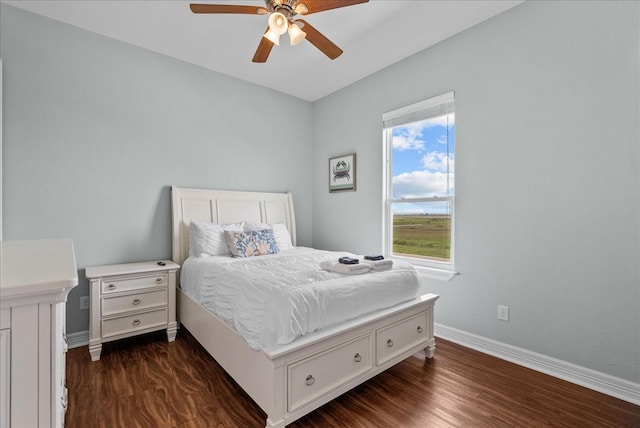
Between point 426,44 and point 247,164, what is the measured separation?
2.37 m

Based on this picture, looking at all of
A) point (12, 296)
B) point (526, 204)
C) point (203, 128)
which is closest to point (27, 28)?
point (203, 128)

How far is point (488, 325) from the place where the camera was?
8.45 feet

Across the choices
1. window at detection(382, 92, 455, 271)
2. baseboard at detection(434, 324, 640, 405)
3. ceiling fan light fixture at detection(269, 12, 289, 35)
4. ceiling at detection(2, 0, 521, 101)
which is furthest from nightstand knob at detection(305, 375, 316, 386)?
ceiling at detection(2, 0, 521, 101)

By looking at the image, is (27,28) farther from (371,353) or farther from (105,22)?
(371,353)

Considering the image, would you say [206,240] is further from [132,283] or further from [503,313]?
[503,313]

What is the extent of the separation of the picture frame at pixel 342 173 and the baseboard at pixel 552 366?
6.38ft

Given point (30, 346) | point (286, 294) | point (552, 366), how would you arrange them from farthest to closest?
point (552, 366) < point (286, 294) < point (30, 346)

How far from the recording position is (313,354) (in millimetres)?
1678

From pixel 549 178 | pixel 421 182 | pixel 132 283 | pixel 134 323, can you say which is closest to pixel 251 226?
pixel 132 283

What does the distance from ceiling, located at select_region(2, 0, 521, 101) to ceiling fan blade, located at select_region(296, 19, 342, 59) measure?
41 cm

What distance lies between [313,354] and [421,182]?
2156 mm

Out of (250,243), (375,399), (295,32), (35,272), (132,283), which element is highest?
(295,32)

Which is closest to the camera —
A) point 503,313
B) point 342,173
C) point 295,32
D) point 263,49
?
point 295,32

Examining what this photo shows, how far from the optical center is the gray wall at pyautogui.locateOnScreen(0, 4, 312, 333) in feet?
8.07
